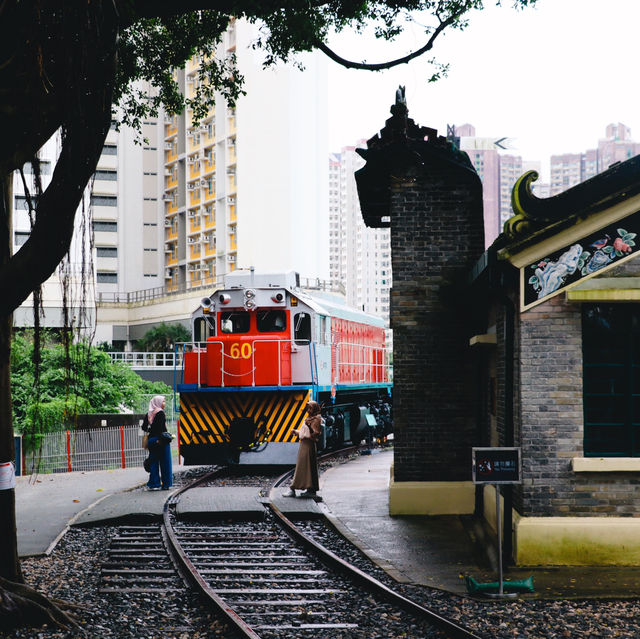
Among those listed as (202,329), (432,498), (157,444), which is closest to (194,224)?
(202,329)

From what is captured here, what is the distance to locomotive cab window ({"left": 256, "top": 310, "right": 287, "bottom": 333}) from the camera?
63.1 feet

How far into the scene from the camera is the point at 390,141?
536 inches

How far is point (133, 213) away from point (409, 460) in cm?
6776

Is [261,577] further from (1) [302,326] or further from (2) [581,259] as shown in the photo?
(1) [302,326]

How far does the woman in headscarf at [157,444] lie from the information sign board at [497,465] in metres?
8.12

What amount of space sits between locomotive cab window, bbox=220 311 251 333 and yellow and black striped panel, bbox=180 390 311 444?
143 centimetres

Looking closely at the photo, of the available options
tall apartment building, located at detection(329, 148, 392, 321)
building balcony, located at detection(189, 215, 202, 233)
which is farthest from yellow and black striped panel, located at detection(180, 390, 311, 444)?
tall apartment building, located at detection(329, 148, 392, 321)

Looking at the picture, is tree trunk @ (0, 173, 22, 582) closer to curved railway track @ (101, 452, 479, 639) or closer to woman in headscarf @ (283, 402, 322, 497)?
curved railway track @ (101, 452, 479, 639)

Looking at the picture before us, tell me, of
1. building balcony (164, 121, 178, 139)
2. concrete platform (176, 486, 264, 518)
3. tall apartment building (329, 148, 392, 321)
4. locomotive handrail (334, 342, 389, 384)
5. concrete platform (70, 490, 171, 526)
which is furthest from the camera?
tall apartment building (329, 148, 392, 321)

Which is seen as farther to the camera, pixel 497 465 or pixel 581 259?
pixel 581 259

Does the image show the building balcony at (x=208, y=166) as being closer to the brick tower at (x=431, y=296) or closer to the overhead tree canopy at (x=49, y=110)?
the brick tower at (x=431, y=296)

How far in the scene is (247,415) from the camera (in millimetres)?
18891

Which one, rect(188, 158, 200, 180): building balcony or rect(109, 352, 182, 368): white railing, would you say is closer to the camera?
rect(109, 352, 182, 368): white railing

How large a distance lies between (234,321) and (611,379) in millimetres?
10877
